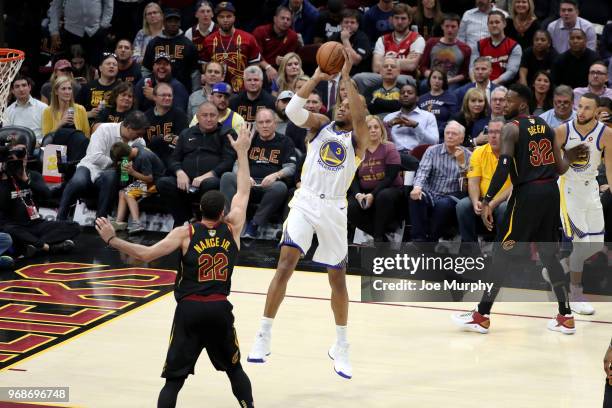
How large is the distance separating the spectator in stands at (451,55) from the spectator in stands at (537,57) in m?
0.74

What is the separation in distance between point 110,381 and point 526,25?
8.28 meters

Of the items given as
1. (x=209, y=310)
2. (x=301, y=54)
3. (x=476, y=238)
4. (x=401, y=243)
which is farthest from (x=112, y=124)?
(x=209, y=310)

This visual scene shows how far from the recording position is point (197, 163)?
11.8 metres

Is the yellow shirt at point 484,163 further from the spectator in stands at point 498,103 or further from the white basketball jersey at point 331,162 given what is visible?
the white basketball jersey at point 331,162

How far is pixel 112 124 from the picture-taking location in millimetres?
12227

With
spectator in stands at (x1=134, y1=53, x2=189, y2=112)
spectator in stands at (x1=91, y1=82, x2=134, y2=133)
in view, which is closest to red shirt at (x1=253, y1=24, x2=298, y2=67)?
spectator in stands at (x1=134, y1=53, x2=189, y2=112)

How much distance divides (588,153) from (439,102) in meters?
3.38

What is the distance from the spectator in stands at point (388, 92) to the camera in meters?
12.3

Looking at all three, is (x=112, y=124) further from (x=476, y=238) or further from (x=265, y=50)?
(x=476, y=238)

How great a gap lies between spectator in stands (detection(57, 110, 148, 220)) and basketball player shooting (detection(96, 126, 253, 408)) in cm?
593

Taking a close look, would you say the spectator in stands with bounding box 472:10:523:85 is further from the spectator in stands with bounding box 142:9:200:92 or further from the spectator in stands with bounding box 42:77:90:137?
the spectator in stands with bounding box 42:77:90:137

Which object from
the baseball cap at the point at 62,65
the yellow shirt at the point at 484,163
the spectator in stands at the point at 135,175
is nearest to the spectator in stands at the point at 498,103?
the yellow shirt at the point at 484,163

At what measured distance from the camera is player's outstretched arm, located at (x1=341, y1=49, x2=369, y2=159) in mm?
7094

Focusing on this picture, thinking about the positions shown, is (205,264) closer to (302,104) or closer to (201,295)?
(201,295)
